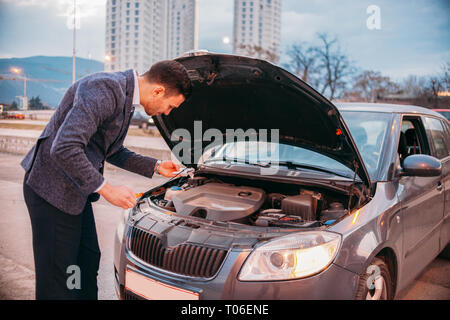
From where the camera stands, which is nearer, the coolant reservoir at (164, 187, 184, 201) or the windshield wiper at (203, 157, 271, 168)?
the coolant reservoir at (164, 187, 184, 201)

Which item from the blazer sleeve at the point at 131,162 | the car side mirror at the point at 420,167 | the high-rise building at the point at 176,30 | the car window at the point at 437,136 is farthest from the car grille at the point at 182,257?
the high-rise building at the point at 176,30

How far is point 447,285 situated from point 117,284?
306 centimetres

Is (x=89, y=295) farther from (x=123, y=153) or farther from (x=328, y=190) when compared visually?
(x=328, y=190)

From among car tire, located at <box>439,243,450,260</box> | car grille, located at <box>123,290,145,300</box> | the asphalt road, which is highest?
car grille, located at <box>123,290,145,300</box>

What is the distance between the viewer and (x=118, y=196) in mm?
1901

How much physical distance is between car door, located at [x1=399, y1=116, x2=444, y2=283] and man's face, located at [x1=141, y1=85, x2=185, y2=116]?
5.72 ft

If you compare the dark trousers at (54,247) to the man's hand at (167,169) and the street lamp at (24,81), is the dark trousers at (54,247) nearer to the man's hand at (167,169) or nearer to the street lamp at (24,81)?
the man's hand at (167,169)

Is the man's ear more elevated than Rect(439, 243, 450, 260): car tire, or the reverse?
the man's ear

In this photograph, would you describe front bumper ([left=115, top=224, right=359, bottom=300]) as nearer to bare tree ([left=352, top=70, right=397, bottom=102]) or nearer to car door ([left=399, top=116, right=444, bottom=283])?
car door ([left=399, top=116, right=444, bottom=283])

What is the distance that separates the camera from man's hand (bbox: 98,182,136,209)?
1883mm

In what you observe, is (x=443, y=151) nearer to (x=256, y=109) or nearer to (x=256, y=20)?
(x=256, y=109)

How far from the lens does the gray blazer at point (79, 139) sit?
178 cm

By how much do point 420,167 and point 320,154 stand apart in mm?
746

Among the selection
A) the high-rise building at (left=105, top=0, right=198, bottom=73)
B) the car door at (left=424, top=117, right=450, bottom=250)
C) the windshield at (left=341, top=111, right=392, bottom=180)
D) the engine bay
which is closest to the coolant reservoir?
the engine bay
